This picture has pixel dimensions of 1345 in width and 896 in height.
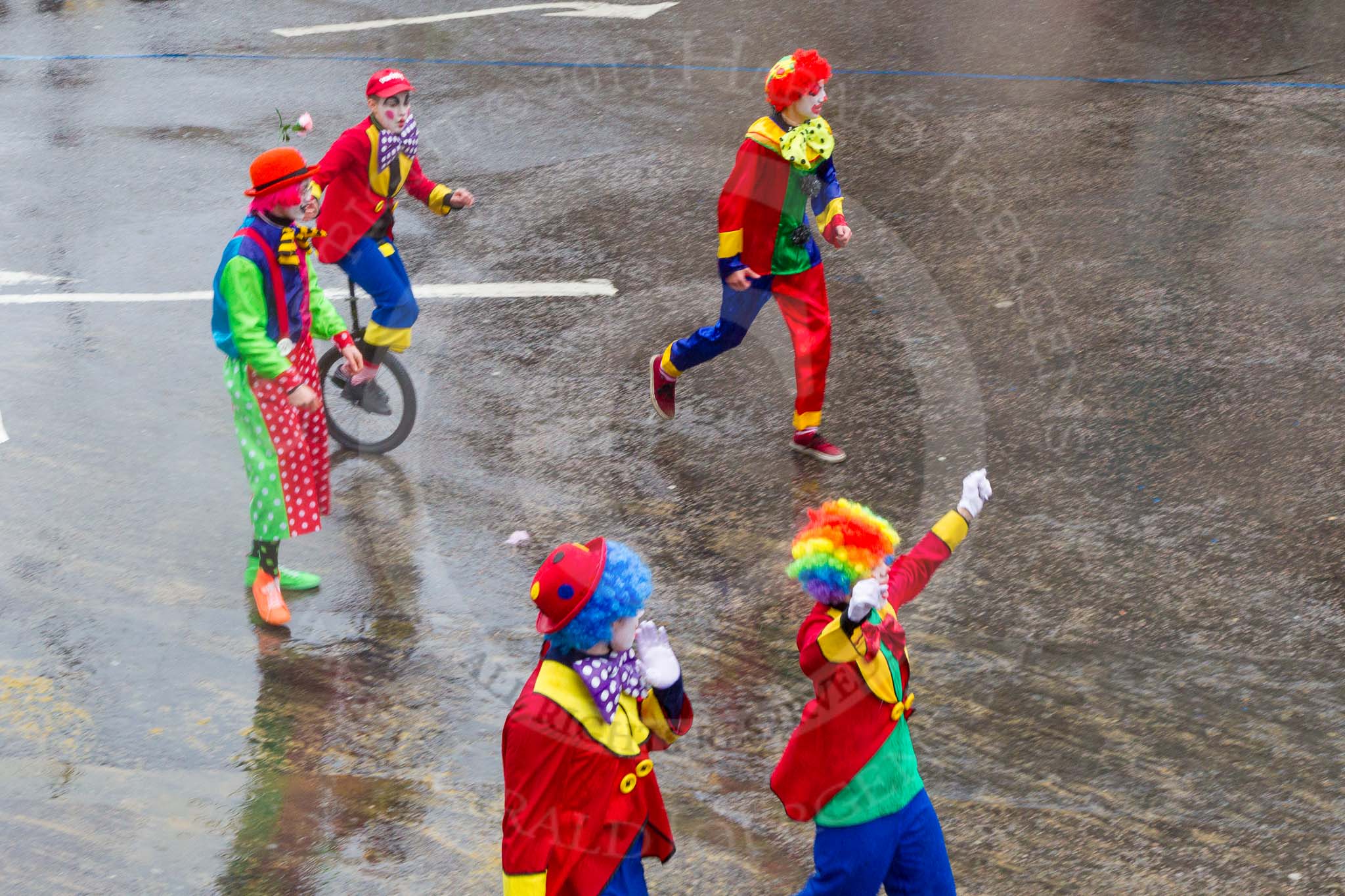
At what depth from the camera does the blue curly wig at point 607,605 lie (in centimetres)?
357

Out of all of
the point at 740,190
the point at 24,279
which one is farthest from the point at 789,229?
the point at 24,279

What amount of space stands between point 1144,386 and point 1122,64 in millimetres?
5346

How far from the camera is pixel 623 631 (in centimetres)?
364

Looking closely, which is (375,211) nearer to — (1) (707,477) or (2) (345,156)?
(2) (345,156)

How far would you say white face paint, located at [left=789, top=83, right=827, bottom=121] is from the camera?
21.2ft

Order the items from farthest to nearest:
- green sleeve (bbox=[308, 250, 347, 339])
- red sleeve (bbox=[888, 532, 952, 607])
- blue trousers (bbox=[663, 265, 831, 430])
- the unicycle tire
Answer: the unicycle tire → blue trousers (bbox=[663, 265, 831, 430]) → green sleeve (bbox=[308, 250, 347, 339]) → red sleeve (bbox=[888, 532, 952, 607])

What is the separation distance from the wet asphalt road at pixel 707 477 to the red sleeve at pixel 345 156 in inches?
55.4

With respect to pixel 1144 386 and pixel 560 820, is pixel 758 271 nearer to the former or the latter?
pixel 1144 386

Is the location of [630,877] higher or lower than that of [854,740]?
lower

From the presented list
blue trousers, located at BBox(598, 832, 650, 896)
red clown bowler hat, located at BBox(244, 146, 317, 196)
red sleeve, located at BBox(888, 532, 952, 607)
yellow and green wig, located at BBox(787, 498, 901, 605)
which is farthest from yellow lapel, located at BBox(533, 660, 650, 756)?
red clown bowler hat, located at BBox(244, 146, 317, 196)

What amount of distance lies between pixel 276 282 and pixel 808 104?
8.54 ft

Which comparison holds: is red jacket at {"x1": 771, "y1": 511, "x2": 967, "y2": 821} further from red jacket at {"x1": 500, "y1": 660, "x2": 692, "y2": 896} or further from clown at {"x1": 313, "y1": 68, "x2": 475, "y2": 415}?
clown at {"x1": 313, "y1": 68, "x2": 475, "y2": 415}

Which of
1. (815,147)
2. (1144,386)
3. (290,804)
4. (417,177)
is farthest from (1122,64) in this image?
(290,804)

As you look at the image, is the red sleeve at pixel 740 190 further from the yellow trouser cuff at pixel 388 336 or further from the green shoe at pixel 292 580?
the green shoe at pixel 292 580
